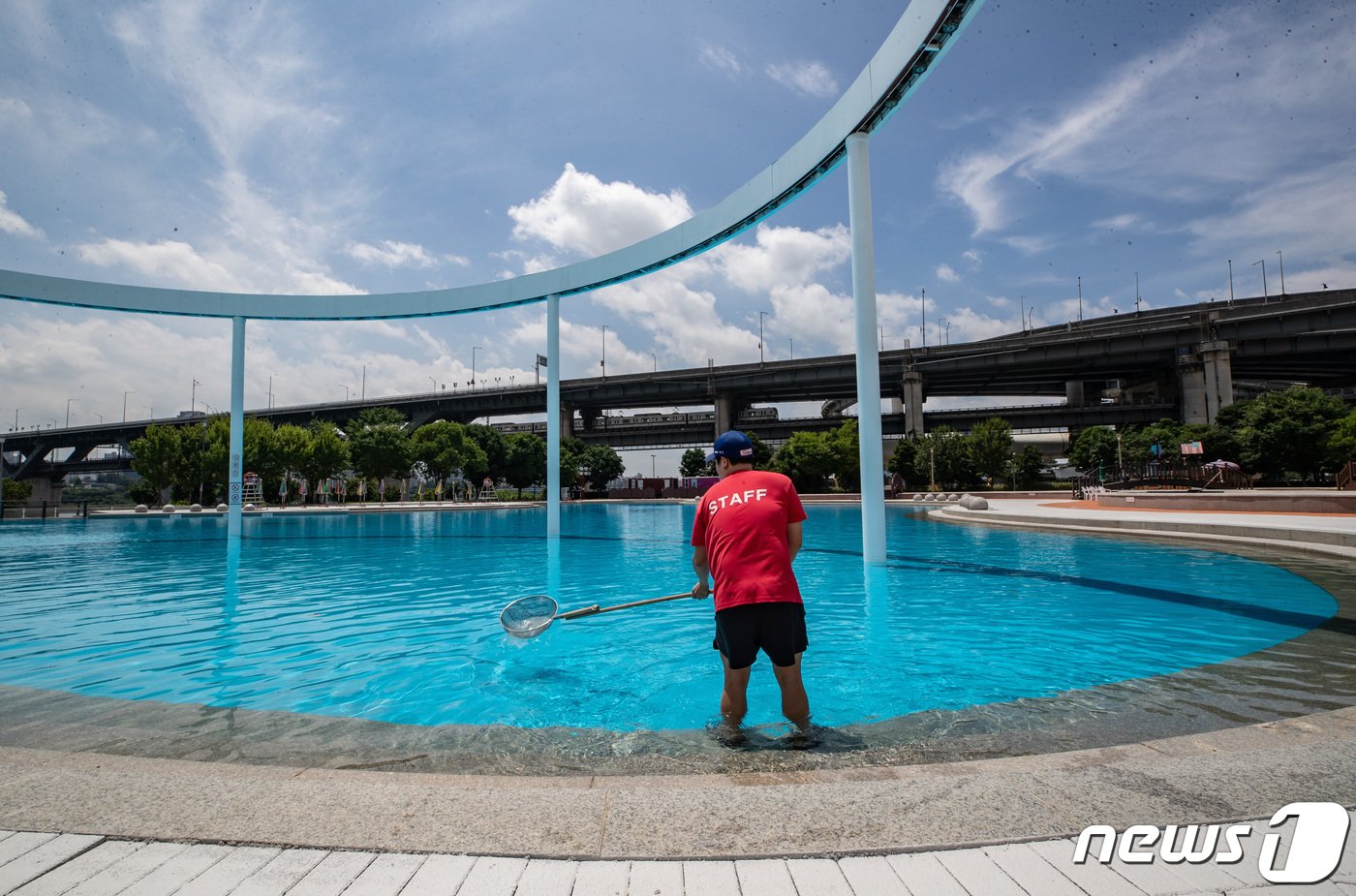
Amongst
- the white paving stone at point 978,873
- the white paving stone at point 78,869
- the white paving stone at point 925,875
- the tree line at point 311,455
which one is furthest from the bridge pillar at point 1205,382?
the white paving stone at point 78,869

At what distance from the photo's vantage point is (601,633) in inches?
336

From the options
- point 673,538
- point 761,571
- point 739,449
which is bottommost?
point 673,538

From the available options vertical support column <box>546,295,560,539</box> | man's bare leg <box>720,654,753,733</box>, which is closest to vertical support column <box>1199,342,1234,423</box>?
vertical support column <box>546,295,560,539</box>

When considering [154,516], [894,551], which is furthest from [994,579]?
[154,516]

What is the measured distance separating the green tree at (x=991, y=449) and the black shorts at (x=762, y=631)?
215ft

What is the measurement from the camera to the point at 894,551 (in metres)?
17.8

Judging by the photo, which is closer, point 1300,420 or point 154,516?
point 154,516

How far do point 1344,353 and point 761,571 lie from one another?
92781mm

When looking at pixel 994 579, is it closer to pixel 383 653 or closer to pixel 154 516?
pixel 383 653

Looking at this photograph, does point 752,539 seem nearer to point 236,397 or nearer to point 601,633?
point 601,633

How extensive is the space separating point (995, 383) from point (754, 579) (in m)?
92.1

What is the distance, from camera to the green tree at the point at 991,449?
62719mm

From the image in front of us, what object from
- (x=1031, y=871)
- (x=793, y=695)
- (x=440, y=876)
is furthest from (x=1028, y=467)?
(x=440, y=876)

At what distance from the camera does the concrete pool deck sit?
2297mm
